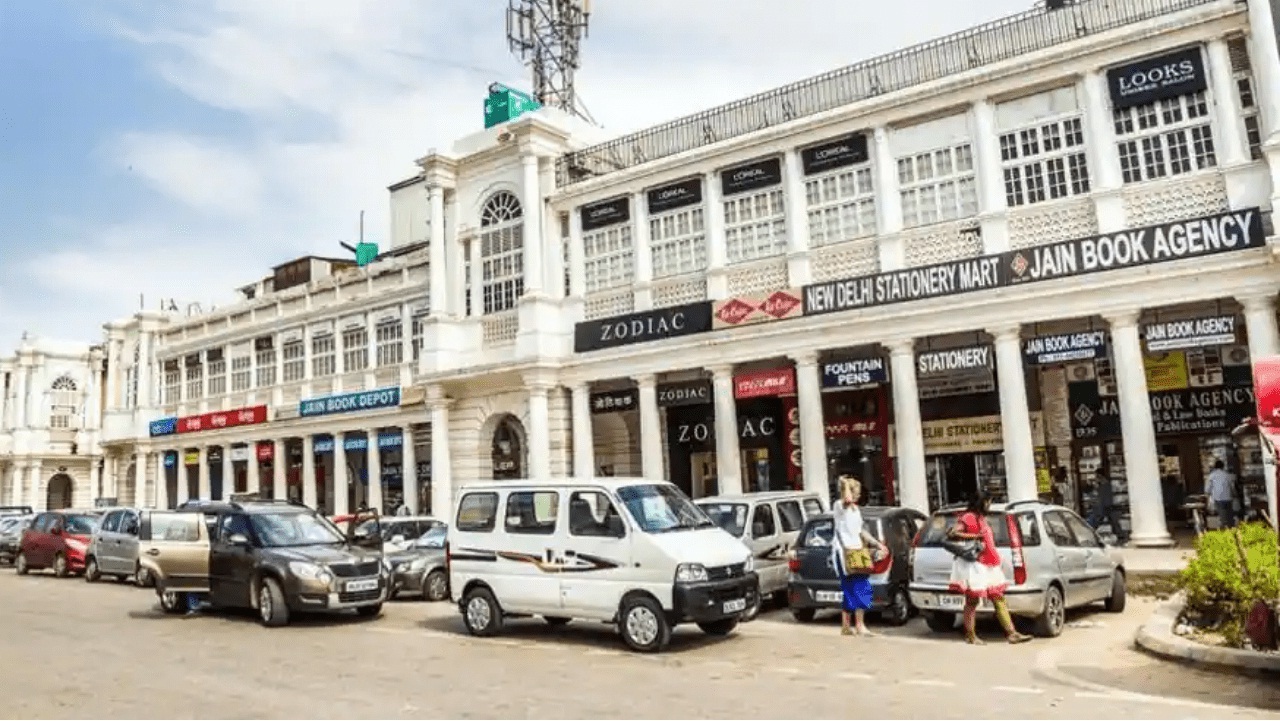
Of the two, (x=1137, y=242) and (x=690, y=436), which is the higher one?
(x=1137, y=242)

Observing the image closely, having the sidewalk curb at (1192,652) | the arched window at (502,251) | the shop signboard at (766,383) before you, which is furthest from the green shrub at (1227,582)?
the arched window at (502,251)

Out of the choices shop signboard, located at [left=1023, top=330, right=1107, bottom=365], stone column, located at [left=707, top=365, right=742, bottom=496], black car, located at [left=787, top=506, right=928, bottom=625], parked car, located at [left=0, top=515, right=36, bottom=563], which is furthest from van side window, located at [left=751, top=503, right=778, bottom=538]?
parked car, located at [left=0, top=515, right=36, bottom=563]

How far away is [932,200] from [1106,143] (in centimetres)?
354

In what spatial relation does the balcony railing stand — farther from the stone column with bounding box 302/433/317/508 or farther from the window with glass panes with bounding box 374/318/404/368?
the stone column with bounding box 302/433/317/508

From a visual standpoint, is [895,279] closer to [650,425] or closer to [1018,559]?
[650,425]

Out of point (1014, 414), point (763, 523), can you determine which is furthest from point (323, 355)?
point (763, 523)

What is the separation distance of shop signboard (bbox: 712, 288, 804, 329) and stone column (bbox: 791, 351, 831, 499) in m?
1.09

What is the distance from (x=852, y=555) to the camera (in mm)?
11031

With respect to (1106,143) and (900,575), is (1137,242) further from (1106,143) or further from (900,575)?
(900,575)

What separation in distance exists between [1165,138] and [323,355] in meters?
28.8

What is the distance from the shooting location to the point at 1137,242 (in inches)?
685

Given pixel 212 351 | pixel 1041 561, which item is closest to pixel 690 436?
pixel 1041 561

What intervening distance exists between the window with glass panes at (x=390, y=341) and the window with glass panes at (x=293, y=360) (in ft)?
15.5

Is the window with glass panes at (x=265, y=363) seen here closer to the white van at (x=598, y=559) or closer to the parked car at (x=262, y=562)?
the parked car at (x=262, y=562)
